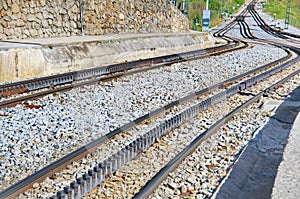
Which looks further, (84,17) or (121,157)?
(84,17)

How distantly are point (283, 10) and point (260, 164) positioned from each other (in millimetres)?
80917

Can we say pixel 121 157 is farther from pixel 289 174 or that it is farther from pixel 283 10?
pixel 283 10

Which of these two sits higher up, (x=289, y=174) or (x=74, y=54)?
(x=74, y=54)

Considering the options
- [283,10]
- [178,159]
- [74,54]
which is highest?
[283,10]

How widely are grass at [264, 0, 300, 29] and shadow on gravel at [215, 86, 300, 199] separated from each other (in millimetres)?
52599

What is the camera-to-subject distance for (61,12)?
1703 cm

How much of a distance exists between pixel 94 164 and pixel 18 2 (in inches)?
444

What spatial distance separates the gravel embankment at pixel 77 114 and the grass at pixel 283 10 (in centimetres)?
4967

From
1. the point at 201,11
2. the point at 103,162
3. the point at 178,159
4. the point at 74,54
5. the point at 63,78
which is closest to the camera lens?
the point at 103,162

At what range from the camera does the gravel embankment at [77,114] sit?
18.2 ft

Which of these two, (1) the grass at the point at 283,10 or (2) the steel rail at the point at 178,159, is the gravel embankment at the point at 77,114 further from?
(1) the grass at the point at 283,10

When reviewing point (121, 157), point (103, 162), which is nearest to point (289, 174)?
point (121, 157)

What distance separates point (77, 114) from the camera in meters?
7.62

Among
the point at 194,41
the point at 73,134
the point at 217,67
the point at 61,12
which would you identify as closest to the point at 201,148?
the point at 73,134
